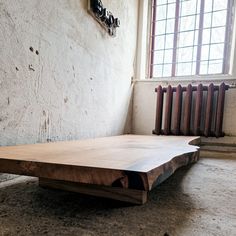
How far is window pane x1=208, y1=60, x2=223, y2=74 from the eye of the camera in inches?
107

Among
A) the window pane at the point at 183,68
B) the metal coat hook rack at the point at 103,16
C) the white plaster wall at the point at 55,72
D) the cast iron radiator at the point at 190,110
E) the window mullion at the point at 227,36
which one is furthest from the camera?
the window pane at the point at 183,68

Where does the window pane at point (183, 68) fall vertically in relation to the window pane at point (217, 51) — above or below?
below

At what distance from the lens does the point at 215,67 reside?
274 cm

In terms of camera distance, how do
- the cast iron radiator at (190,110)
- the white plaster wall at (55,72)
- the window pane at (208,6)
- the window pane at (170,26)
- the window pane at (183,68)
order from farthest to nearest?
the window pane at (170,26) → the window pane at (183,68) → the window pane at (208,6) → the cast iron radiator at (190,110) → the white plaster wall at (55,72)

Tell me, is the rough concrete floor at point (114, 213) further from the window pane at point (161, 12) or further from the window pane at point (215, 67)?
the window pane at point (161, 12)

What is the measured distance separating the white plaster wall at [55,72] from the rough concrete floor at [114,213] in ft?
1.30

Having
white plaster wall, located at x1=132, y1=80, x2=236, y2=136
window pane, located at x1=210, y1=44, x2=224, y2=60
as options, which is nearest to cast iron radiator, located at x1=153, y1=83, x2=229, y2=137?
white plaster wall, located at x1=132, y1=80, x2=236, y2=136

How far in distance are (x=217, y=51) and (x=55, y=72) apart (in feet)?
7.36

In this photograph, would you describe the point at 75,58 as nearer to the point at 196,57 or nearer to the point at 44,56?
the point at 44,56

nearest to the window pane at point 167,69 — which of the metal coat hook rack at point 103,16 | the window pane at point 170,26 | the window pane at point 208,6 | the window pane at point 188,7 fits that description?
the window pane at point 170,26

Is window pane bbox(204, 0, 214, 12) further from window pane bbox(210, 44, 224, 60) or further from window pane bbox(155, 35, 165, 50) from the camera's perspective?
window pane bbox(155, 35, 165, 50)

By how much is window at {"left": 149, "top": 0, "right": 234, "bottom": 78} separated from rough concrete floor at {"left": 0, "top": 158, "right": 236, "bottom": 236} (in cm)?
221

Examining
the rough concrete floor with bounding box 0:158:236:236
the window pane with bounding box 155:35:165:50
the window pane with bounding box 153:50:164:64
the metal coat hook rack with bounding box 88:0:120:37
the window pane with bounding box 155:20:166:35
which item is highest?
the window pane with bounding box 155:20:166:35

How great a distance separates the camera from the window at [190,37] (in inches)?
107
